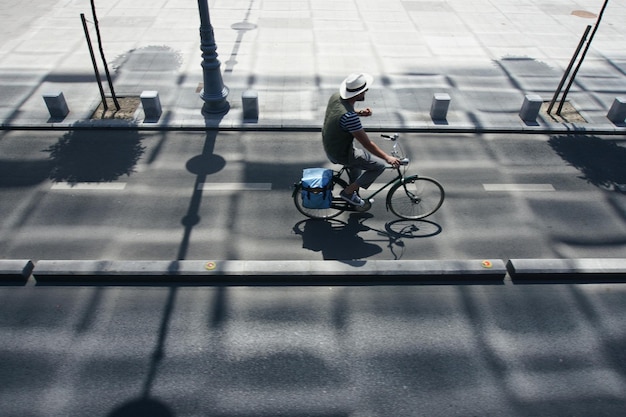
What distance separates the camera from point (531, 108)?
376 inches

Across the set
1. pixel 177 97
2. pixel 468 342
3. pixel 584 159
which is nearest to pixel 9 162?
pixel 177 97

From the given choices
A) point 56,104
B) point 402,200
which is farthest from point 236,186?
point 56,104

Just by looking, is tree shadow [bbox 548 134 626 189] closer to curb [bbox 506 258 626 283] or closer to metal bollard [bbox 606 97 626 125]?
metal bollard [bbox 606 97 626 125]

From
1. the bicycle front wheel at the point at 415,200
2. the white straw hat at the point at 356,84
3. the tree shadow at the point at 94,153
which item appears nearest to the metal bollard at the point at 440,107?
the bicycle front wheel at the point at 415,200

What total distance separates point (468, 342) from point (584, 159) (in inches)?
226

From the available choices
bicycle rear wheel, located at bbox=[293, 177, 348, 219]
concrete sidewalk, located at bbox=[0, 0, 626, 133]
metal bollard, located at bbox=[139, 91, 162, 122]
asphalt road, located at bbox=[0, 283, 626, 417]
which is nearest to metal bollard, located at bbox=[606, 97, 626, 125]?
concrete sidewalk, located at bbox=[0, 0, 626, 133]

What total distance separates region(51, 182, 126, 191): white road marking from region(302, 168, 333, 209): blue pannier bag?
3603 mm

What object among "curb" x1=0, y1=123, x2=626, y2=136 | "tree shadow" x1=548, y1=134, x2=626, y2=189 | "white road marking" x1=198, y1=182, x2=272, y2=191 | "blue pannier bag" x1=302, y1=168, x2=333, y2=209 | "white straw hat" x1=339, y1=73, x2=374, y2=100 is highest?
"white straw hat" x1=339, y1=73, x2=374, y2=100

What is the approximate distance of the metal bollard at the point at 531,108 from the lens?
31.1 ft

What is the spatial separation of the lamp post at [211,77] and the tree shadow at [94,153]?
1.78 metres

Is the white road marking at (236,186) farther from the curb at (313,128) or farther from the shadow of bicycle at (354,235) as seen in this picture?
the curb at (313,128)

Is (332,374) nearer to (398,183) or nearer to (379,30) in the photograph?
(398,183)

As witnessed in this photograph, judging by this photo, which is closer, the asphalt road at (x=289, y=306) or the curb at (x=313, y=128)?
the asphalt road at (x=289, y=306)

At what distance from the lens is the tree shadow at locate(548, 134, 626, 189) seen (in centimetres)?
811
